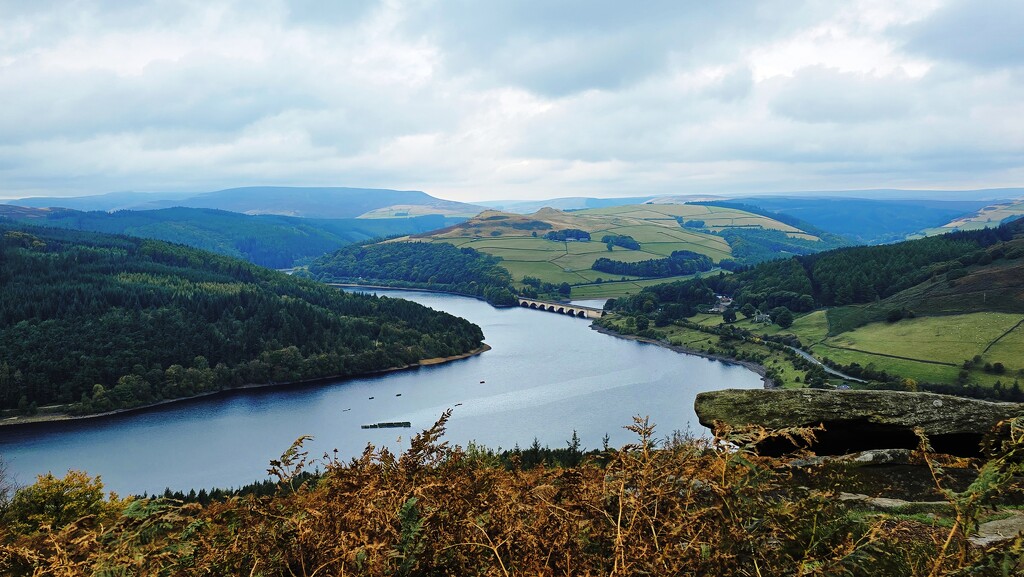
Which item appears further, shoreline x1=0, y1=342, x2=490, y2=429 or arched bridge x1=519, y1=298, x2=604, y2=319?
arched bridge x1=519, y1=298, x2=604, y2=319

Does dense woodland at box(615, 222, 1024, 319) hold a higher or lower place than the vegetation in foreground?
lower

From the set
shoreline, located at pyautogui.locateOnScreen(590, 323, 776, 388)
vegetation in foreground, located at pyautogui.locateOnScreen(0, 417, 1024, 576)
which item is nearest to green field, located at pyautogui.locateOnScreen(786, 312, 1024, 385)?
shoreline, located at pyautogui.locateOnScreen(590, 323, 776, 388)

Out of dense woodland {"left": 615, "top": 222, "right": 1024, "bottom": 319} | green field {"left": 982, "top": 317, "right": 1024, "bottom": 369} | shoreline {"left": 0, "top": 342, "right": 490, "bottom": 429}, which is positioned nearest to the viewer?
shoreline {"left": 0, "top": 342, "right": 490, "bottom": 429}

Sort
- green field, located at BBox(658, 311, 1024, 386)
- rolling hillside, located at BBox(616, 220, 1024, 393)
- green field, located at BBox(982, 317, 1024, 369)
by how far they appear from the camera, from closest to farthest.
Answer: green field, located at BBox(982, 317, 1024, 369) < green field, located at BBox(658, 311, 1024, 386) < rolling hillside, located at BBox(616, 220, 1024, 393)

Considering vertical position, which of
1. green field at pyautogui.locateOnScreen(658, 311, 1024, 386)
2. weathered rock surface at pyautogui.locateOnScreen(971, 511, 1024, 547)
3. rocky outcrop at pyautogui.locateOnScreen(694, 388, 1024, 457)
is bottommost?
green field at pyautogui.locateOnScreen(658, 311, 1024, 386)

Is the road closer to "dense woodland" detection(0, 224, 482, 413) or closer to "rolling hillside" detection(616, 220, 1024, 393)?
"rolling hillside" detection(616, 220, 1024, 393)

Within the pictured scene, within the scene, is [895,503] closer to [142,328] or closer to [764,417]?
[764,417]
